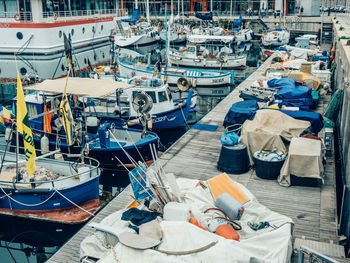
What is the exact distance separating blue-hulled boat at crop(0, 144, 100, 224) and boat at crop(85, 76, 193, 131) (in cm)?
627

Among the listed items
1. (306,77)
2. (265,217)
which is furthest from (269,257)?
(306,77)

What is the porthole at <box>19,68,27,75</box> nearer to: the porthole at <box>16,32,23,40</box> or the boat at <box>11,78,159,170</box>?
the porthole at <box>16,32,23,40</box>

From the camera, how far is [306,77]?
22.3 m

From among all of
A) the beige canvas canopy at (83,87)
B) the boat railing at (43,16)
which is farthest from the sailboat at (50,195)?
the boat railing at (43,16)

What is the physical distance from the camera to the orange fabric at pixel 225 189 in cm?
973

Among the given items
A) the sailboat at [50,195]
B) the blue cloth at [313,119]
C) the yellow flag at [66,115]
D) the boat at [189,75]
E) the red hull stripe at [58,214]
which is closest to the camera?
the sailboat at [50,195]

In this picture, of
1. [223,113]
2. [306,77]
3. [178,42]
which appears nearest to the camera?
[223,113]

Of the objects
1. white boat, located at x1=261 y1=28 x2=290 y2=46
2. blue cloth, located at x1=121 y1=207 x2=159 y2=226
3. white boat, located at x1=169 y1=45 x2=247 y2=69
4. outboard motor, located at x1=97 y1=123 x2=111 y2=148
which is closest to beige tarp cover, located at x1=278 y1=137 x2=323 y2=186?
blue cloth, located at x1=121 y1=207 x2=159 y2=226

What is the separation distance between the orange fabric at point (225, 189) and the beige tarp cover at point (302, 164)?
2.69 meters

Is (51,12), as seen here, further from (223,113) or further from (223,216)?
(223,216)

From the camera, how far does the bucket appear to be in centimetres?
1245

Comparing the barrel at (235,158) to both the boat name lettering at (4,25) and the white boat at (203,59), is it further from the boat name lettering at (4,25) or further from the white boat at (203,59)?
the boat name lettering at (4,25)

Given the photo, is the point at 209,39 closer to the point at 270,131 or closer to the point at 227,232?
the point at 270,131

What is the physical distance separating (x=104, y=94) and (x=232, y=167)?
5.91m
